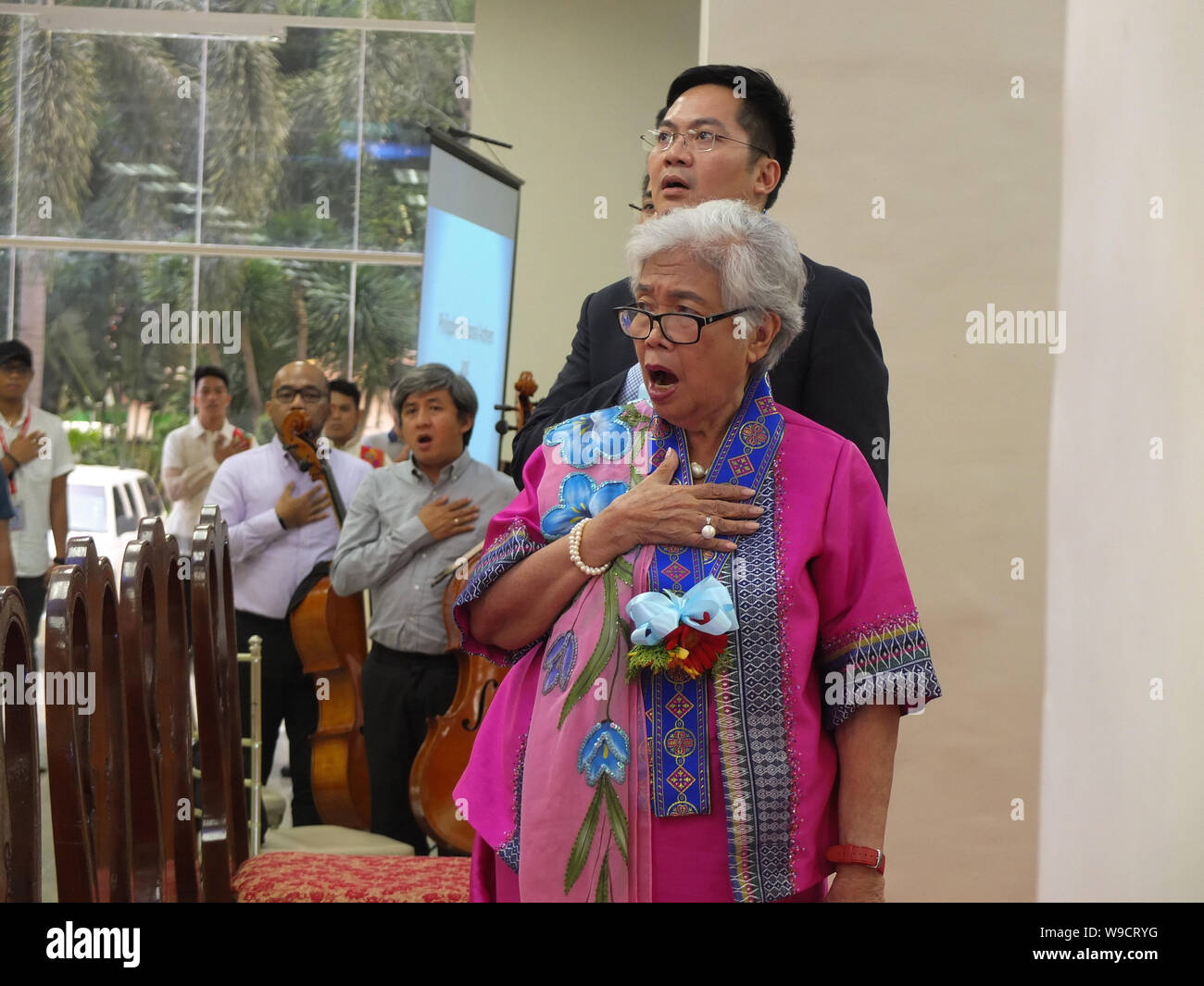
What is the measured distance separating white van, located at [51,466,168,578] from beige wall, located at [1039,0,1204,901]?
6.56 meters

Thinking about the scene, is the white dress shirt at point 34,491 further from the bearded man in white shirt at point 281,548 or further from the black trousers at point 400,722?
the black trousers at point 400,722

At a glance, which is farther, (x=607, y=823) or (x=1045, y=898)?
(x=1045, y=898)

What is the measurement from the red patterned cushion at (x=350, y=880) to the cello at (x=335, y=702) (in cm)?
165

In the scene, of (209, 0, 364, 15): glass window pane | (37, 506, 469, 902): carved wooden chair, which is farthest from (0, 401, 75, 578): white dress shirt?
(209, 0, 364, 15): glass window pane

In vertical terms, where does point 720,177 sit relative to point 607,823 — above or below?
above

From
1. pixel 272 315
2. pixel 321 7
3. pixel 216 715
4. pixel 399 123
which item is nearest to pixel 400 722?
pixel 216 715

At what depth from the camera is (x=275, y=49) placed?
8508 mm

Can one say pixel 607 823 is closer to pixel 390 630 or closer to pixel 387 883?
pixel 387 883

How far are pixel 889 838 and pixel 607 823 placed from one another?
1.71 m

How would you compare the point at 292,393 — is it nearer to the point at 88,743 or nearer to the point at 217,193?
the point at 88,743

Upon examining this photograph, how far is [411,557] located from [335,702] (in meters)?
0.54

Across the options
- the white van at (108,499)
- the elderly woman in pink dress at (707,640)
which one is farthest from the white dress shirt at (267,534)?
the white van at (108,499)

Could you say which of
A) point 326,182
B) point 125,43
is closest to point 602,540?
point 326,182
